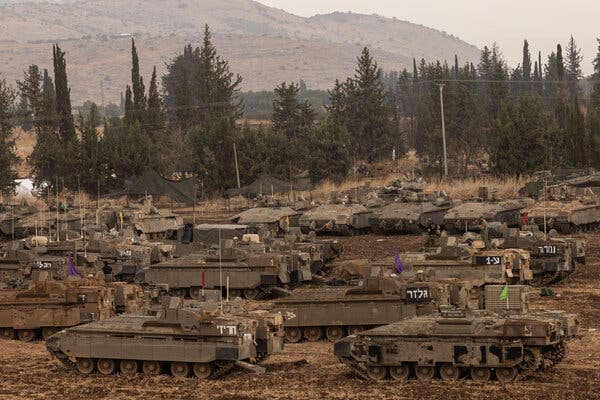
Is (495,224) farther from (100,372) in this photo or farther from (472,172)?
(472,172)

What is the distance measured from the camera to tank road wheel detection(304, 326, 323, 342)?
1164 inches

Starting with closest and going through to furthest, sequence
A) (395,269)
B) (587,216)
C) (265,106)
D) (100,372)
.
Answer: (100,372) → (395,269) → (587,216) → (265,106)

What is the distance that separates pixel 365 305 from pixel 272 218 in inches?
1062

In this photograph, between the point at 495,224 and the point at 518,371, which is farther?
the point at 495,224

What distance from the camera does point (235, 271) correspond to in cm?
3700

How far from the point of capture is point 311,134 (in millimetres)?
78938

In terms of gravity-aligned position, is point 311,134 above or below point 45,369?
above

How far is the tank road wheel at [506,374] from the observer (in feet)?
76.8

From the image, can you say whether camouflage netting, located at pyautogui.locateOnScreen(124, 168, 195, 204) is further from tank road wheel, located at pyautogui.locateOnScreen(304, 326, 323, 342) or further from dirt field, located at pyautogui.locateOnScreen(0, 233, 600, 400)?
dirt field, located at pyautogui.locateOnScreen(0, 233, 600, 400)

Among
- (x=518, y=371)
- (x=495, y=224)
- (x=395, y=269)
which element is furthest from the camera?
(x=495, y=224)

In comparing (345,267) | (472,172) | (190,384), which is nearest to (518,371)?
(190,384)

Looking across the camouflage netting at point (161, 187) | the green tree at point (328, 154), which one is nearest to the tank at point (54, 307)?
the camouflage netting at point (161, 187)

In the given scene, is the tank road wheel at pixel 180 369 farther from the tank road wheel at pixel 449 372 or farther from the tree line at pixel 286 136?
the tree line at pixel 286 136

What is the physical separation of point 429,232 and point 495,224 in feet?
34.5
